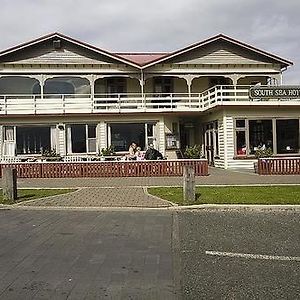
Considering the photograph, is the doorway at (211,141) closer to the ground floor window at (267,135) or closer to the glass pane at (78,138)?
the ground floor window at (267,135)

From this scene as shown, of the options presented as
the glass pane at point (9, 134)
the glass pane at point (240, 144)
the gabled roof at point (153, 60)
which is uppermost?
the gabled roof at point (153, 60)

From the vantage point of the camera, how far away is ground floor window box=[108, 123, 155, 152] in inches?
1160

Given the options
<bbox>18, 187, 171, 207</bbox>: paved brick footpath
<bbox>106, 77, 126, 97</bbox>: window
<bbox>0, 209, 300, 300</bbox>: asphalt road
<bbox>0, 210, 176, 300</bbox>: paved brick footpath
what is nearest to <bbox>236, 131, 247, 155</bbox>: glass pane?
<bbox>106, 77, 126, 97</bbox>: window

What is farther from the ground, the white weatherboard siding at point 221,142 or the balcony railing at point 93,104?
the balcony railing at point 93,104

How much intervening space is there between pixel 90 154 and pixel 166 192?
1511cm

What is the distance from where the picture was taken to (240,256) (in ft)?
22.2

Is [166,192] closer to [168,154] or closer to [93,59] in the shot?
[168,154]

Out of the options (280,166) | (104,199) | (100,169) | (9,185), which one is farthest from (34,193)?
(280,166)

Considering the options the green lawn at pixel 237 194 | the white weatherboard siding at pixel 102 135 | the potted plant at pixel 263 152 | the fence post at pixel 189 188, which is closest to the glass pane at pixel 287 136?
the potted plant at pixel 263 152

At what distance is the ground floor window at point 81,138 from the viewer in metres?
29.2

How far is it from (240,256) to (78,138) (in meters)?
23.4

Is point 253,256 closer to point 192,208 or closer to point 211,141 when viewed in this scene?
point 192,208

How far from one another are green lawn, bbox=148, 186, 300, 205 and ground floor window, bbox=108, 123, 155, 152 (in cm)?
1407

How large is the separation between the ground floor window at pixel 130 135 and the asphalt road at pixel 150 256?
18789 mm
